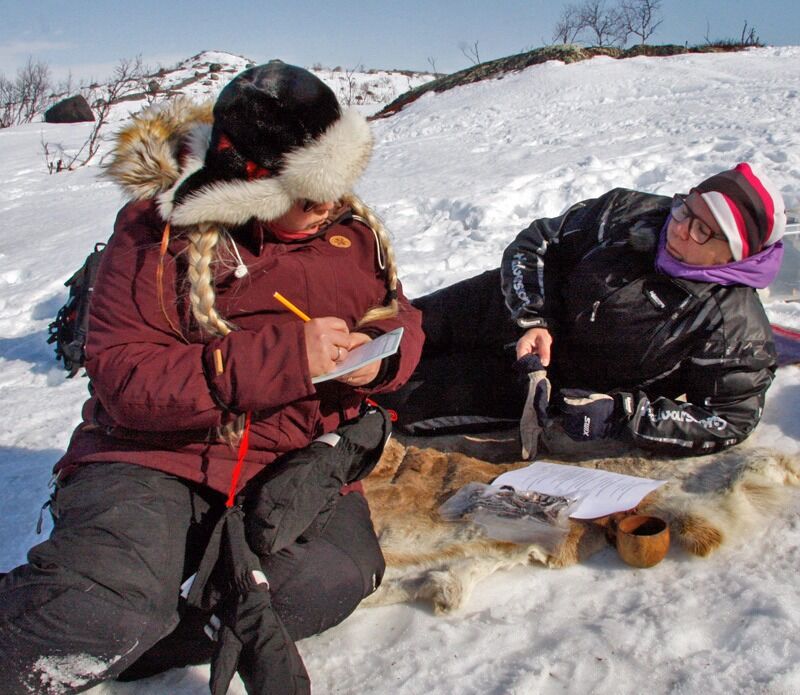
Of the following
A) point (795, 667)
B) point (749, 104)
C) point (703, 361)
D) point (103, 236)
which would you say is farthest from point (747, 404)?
point (749, 104)

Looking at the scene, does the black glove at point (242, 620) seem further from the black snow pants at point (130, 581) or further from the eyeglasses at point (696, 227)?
the eyeglasses at point (696, 227)

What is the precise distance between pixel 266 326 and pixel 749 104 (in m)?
7.27

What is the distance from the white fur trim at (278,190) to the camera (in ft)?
5.48

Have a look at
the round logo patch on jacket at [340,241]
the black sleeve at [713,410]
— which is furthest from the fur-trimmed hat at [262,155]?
the black sleeve at [713,410]

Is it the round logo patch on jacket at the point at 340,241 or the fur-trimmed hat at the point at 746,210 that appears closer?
the round logo patch on jacket at the point at 340,241

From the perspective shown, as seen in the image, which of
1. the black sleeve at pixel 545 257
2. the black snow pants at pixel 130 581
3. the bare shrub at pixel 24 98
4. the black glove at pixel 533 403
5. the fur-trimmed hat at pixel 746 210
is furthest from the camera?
the bare shrub at pixel 24 98

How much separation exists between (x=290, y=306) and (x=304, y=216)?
0.23 m

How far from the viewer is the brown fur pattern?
1873 millimetres

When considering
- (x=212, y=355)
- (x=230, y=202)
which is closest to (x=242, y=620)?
(x=212, y=355)

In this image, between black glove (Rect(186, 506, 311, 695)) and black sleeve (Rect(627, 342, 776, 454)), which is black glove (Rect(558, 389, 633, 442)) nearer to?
black sleeve (Rect(627, 342, 776, 454))

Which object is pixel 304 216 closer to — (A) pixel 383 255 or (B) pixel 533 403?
(A) pixel 383 255

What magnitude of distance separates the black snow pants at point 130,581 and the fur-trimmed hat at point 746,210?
1.33 metres

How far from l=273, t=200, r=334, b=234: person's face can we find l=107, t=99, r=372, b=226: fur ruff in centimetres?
7

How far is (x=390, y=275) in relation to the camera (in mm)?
2096
